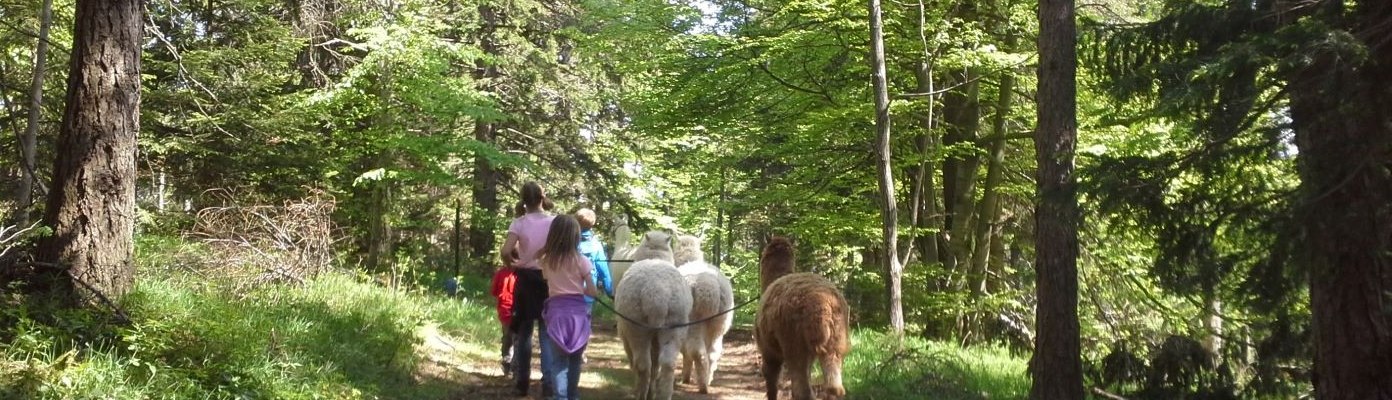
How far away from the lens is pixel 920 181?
13031 millimetres

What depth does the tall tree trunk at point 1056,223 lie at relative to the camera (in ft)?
21.4

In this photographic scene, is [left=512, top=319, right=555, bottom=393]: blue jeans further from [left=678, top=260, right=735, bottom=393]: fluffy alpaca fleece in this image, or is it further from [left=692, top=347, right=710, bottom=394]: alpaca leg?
[left=692, top=347, right=710, bottom=394]: alpaca leg

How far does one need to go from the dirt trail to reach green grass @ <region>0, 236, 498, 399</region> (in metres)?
0.35

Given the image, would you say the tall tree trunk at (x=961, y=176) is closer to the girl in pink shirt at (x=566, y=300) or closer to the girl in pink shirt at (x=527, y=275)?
the girl in pink shirt at (x=527, y=275)

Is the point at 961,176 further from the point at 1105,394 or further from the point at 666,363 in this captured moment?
the point at 666,363

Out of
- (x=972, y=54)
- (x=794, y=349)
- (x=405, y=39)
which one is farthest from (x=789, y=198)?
(x=794, y=349)

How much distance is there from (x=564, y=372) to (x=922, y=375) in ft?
11.9

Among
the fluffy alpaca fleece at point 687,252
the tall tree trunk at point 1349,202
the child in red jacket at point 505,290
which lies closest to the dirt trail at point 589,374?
the child in red jacket at point 505,290

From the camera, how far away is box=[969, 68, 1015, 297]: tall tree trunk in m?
13.8

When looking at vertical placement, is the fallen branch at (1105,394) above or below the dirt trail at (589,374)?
above


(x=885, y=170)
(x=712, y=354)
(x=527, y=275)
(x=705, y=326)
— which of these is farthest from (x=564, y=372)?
(x=885, y=170)

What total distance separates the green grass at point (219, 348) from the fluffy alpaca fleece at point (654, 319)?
1688 millimetres

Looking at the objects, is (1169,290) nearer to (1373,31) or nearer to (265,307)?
(1373,31)

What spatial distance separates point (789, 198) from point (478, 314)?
5152 mm
